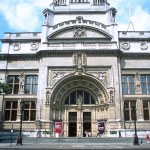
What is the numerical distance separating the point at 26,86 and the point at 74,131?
950 centimetres

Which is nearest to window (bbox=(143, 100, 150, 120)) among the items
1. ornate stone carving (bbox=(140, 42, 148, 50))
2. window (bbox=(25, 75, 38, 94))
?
ornate stone carving (bbox=(140, 42, 148, 50))

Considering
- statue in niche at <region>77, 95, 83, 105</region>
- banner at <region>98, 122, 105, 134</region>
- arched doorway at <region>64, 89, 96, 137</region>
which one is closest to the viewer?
banner at <region>98, 122, 105, 134</region>

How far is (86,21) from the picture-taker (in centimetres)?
3603

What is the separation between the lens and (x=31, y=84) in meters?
33.6

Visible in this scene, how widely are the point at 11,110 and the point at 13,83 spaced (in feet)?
12.9

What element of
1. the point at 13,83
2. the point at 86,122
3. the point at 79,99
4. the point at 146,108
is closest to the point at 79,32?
the point at 79,99

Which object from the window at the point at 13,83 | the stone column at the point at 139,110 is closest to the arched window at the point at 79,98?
the stone column at the point at 139,110

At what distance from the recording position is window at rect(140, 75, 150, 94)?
32719 mm

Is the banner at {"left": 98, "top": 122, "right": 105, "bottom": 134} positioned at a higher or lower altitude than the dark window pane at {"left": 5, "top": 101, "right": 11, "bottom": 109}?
lower

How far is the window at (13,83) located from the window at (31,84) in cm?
142

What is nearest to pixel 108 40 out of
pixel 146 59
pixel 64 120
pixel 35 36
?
pixel 146 59

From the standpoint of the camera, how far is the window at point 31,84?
3331 cm

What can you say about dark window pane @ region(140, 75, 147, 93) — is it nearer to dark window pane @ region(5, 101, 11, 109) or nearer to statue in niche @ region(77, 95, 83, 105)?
statue in niche @ region(77, 95, 83, 105)

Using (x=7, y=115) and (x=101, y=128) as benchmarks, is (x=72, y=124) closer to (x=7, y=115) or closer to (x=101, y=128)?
(x=101, y=128)
